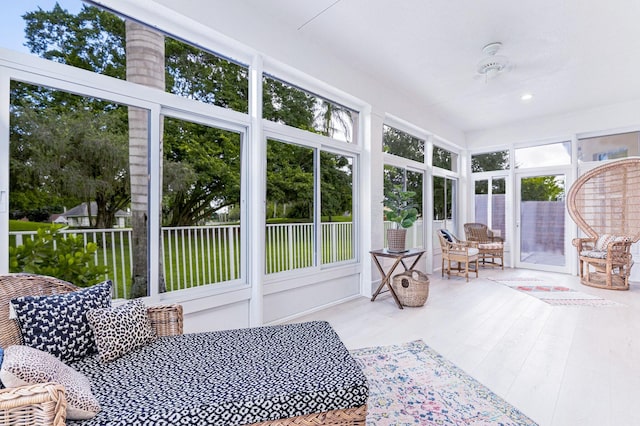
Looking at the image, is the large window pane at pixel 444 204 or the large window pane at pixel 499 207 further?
the large window pane at pixel 499 207

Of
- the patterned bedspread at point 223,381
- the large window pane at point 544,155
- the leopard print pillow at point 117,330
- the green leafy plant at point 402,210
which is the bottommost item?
the patterned bedspread at point 223,381

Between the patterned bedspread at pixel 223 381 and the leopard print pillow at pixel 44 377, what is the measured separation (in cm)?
5

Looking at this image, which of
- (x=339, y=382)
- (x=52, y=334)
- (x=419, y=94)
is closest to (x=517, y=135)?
(x=419, y=94)

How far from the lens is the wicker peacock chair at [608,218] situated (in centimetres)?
479

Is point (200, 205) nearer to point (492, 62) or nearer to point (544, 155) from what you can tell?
point (492, 62)

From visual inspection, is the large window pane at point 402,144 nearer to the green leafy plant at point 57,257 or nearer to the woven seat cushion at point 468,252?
the woven seat cushion at point 468,252

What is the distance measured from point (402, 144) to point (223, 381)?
4.70m

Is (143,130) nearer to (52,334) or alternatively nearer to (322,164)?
(52,334)

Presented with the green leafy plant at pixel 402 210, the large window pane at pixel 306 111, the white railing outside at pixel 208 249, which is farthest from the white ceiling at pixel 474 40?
the white railing outside at pixel 208 249

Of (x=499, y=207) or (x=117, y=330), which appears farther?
(x=499, y=207)

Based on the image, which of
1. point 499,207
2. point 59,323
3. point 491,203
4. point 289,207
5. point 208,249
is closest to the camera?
point 59,323

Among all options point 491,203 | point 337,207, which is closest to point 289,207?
point 337,207

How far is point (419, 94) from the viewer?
5.05 meters

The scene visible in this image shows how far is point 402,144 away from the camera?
529 centimetres
